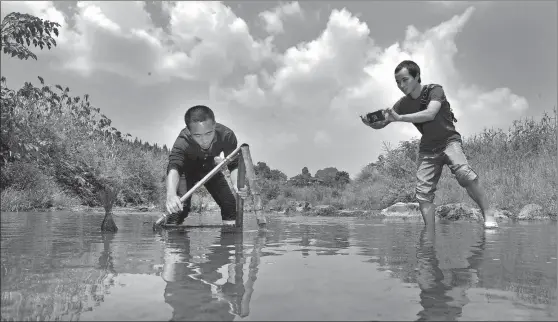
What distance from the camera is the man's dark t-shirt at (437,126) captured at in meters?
6.24

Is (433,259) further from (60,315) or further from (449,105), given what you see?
(449,105)

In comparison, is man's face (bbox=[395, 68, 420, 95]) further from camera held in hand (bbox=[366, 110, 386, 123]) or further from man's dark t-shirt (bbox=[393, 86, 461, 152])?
camera held in hand (bbox=[366, 110, 386, 123])

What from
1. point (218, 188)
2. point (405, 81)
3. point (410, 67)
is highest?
point (410, 67)

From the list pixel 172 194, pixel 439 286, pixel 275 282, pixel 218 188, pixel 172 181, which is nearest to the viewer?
pixel 439 286

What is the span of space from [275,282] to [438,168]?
14.2 feet

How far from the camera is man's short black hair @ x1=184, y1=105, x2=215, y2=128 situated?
20.0 feet

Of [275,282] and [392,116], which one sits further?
[392,116]

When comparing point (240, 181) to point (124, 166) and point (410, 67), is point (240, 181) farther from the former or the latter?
point (124, 166)

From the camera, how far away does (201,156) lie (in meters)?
6.47

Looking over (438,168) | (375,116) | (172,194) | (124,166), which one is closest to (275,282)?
(172,194)

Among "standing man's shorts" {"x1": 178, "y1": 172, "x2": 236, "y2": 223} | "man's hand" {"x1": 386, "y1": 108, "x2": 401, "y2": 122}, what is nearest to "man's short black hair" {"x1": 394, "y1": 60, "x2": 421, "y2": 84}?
"man's hand" {"x1": 386, "y1": 108, "x2": 401, "y2": 122}

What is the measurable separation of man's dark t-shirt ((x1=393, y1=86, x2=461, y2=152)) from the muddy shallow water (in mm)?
1937

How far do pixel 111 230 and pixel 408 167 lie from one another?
13076mm

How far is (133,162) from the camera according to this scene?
25609 millimetres
